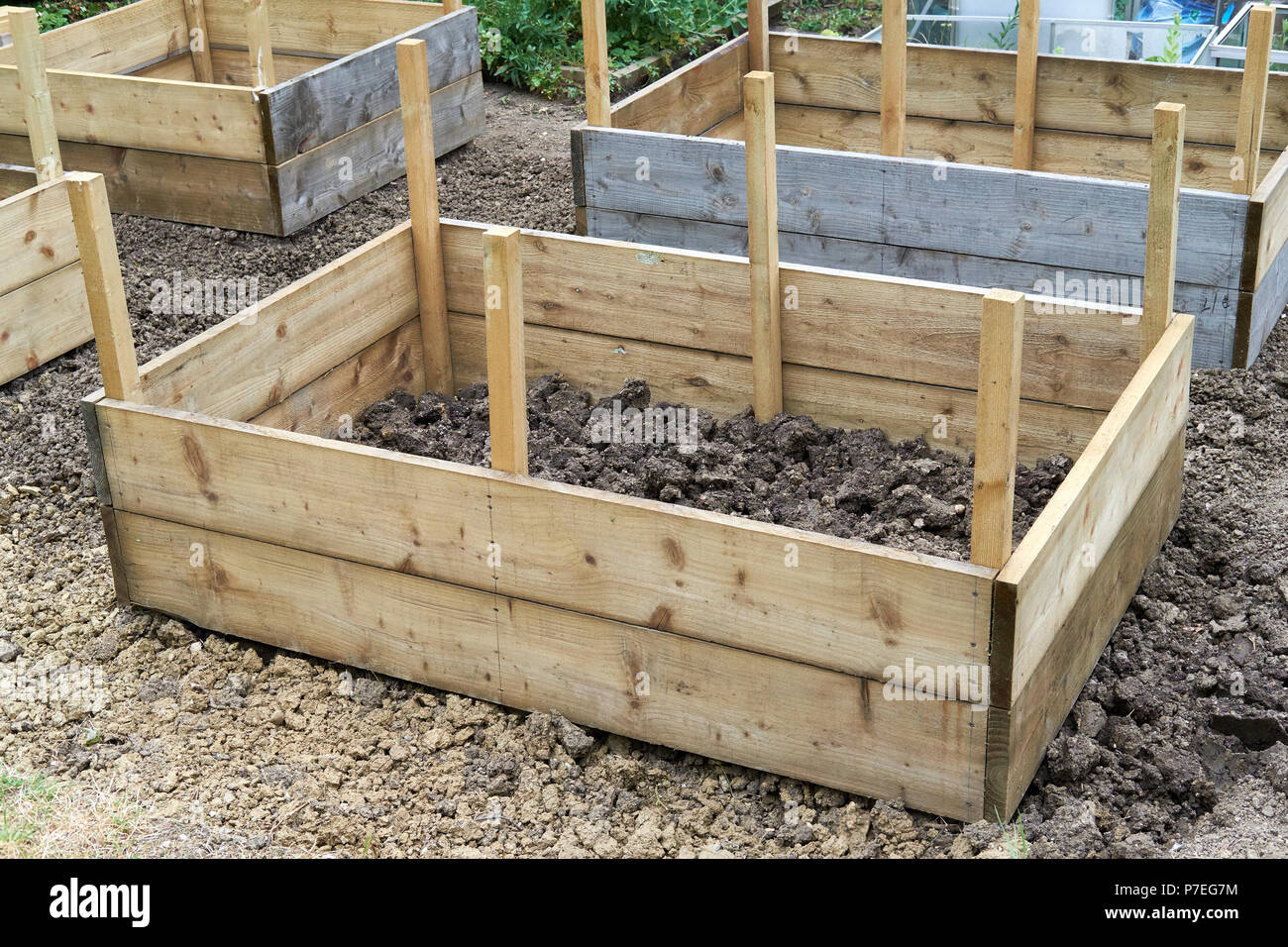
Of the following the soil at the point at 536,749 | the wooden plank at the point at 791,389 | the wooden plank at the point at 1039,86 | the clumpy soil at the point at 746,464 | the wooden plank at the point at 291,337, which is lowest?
the soil at the point at 536,749

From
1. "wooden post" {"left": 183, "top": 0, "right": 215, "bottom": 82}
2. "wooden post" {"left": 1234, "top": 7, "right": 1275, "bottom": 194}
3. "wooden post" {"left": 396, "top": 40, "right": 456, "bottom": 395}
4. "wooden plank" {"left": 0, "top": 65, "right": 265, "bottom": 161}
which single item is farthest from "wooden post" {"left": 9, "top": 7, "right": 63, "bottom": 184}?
"wooden post" {"left": 1234, "top": 7, "right": 1275, "bottom": 194}

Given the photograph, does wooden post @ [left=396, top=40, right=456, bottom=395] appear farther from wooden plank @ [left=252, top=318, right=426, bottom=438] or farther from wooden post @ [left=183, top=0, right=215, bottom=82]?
wooden post @ [left=183, top=0, right=215, bottom=82]

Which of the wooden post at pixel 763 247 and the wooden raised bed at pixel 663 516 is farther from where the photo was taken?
the wooden post at pixel 763 247

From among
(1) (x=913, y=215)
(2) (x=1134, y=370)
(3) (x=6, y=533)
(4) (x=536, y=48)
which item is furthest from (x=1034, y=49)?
(3) (x=6, y=533)

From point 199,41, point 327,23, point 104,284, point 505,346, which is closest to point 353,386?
point 104,284

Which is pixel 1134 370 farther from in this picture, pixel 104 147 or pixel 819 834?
pixel 104 147

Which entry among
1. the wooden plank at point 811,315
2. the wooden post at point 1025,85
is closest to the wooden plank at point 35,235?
the wooden plank at point 811,315

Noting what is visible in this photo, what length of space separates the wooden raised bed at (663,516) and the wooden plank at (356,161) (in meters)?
1.70

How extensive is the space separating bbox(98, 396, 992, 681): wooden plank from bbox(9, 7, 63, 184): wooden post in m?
1.84

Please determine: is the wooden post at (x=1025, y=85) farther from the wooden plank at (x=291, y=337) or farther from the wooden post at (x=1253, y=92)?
the wooden plank at (x=291, y=337)

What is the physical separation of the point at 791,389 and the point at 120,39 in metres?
4.45

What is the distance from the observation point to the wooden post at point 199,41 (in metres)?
7.27

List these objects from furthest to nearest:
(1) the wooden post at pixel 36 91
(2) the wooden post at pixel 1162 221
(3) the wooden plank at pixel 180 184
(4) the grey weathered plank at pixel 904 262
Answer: (3) the wooden plank at pixel 180 184, (1) the wooden post at pixel 36 91, (4) the grey weathered plank at pixel 904 262, (2) the wooden post at pixel 1162 221

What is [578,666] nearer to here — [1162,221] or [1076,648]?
[1076,648]
